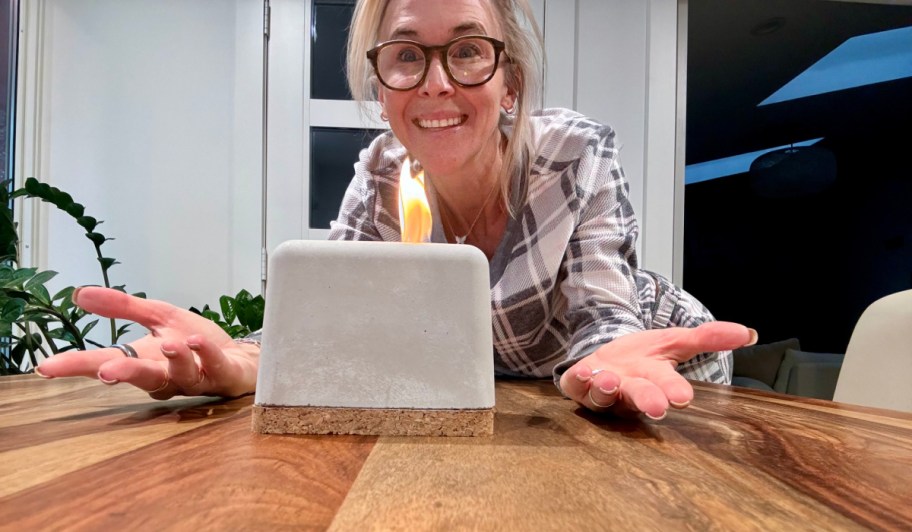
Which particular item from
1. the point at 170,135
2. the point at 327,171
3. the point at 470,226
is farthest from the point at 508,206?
the point at 170,135

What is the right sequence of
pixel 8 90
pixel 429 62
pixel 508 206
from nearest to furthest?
pixel 429 62 → pixel 508 206 → pixel 8 90

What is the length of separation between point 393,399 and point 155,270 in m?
2.15

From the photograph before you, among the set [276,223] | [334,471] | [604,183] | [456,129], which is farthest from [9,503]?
[276,223]

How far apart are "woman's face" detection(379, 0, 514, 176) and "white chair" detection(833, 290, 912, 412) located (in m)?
0.55

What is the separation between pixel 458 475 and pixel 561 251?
0.55 m

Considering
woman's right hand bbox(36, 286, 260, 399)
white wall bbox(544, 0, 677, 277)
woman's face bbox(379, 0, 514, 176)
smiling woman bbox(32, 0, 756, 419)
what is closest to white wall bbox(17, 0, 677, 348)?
white wall bbox(544, 0, 677, 277)

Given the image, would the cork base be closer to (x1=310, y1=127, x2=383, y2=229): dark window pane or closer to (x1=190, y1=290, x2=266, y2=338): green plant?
(x1=190, y1=290, x2=266, y2=338): green plant

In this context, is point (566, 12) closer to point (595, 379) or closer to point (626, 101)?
point (626, 101)

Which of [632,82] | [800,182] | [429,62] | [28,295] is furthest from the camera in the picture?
[800,182]

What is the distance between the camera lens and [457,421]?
0.36m

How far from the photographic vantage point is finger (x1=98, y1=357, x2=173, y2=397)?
0.42 metres

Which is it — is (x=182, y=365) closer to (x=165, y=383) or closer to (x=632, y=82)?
(x=165, y=383)

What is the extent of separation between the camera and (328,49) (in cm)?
226

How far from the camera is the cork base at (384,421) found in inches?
14.0
